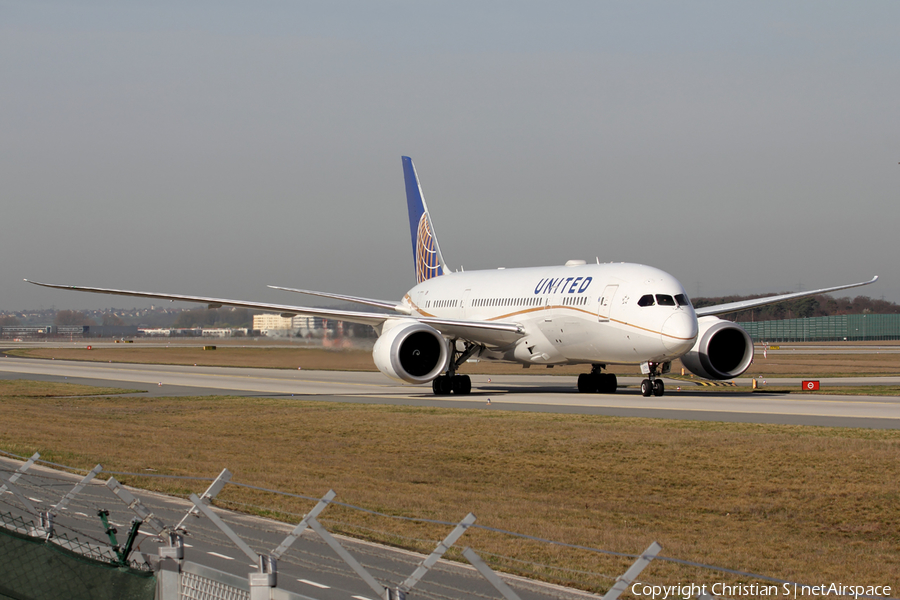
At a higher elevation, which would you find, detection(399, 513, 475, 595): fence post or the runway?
detection(399, 513, 475, 595): fence post

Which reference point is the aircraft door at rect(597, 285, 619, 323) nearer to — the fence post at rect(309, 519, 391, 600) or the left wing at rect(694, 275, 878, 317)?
the left wing at rect(694, 275, 878, 317)

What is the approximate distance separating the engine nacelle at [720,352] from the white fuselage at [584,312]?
129 inches

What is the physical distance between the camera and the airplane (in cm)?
3114

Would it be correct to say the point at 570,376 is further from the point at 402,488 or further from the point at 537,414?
the point at 402,488

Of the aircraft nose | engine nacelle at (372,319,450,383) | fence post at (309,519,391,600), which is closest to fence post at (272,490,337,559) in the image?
fence post at (309,519,391,600)

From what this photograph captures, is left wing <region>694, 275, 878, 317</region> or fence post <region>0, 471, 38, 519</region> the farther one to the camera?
left wing <region>694, 275, 878, 317</region>

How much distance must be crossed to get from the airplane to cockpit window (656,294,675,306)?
0.12 feet

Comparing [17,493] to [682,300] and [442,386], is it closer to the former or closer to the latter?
[682,300]

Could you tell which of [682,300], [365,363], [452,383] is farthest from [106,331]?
[682,300]

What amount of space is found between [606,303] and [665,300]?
214cm

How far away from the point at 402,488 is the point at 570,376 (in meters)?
36.2

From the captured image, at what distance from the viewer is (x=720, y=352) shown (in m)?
35.1

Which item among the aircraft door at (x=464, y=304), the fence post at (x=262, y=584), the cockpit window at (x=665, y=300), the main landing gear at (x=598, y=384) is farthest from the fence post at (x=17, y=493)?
the aircraft door at (x=464, y=304)

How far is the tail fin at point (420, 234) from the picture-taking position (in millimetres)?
47938
